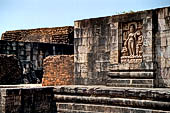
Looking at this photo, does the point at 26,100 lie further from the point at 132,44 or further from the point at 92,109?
the point at 132,44

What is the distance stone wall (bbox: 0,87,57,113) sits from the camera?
720 cm

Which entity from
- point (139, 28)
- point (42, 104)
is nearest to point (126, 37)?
point (139, 28)

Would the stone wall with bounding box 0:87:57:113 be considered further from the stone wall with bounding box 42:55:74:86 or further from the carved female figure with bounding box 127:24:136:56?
the carved female figure with bounding box 127:24:136:56

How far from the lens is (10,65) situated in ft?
39.9

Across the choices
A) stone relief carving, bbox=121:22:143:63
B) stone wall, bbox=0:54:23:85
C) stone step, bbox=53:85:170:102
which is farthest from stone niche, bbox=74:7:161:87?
stone wall, bbox=0:54:23:85

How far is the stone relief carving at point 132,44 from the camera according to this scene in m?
8.23

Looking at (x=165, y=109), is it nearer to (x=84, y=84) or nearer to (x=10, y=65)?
(x=84, y=84)

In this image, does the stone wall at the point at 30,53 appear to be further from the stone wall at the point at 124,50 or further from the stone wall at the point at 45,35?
the stone wall at the point at 124,50

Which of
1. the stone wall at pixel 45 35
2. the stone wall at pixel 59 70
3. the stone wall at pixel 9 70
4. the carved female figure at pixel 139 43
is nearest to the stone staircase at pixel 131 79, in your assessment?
the carved female figure at pixel 139 43

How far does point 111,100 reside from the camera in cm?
743

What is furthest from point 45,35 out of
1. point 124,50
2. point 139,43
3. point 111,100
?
point 111,100

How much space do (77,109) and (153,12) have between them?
325cm

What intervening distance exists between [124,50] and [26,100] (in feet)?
9.79

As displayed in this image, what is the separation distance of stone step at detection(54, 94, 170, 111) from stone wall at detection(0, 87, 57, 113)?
32 cm
